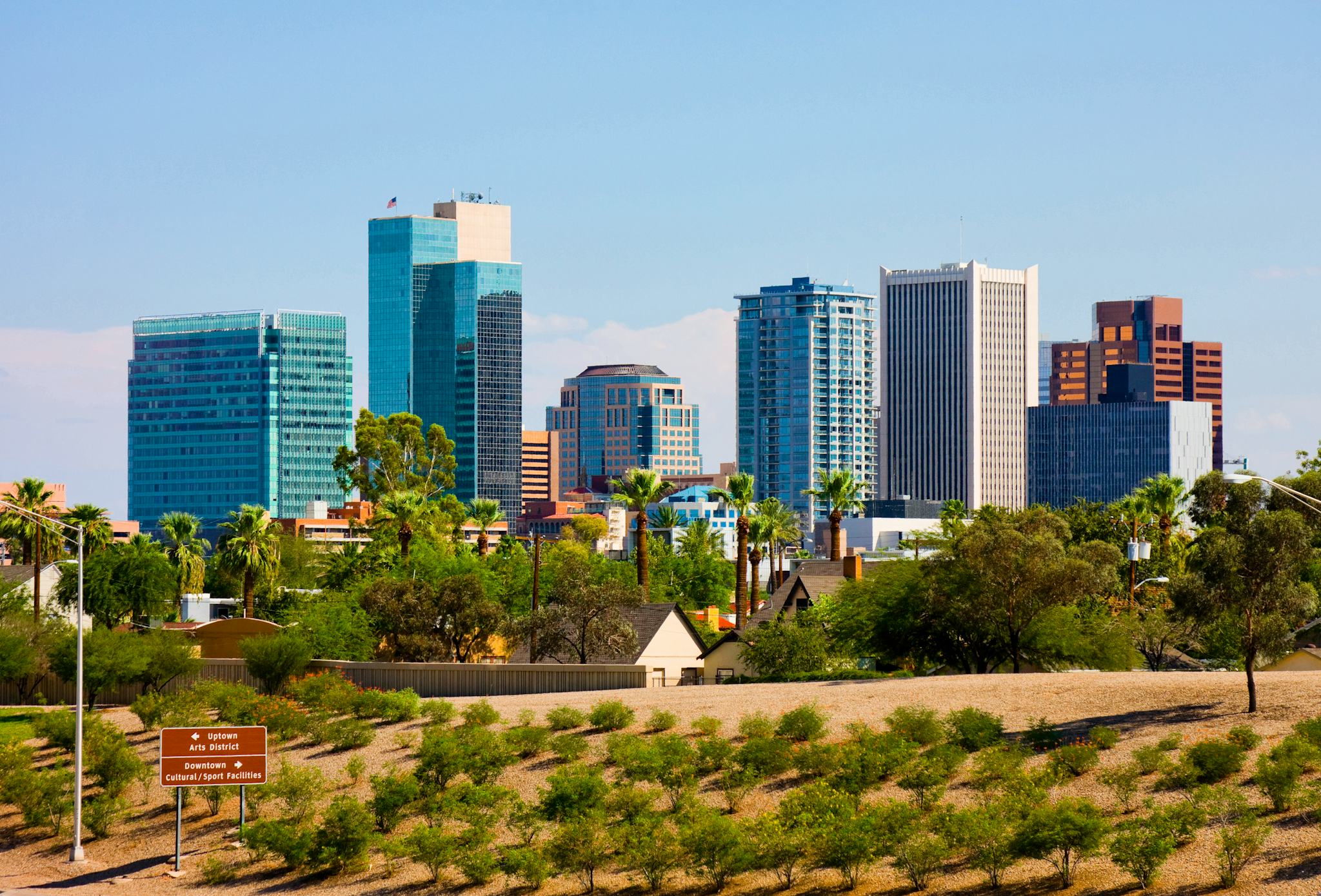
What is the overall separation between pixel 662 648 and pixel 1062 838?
42.1m

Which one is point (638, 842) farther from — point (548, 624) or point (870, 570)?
point (870, 570)

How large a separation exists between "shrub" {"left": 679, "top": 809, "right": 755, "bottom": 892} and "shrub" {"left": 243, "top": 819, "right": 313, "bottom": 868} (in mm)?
9431

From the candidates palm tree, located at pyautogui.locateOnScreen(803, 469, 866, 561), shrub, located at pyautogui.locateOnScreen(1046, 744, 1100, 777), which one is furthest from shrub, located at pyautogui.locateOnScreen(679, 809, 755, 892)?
palm tree, located at pyautogui.locateOnScreen(803, 469, 866, 561)

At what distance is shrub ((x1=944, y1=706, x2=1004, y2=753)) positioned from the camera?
43.2 meters

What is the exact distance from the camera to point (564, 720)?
1981 inches

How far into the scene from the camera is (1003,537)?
5753 centimetres

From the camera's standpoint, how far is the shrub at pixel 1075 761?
40188mm

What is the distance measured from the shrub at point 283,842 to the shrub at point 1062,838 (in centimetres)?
1658

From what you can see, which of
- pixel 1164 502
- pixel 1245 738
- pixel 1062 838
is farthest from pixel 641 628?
pixel 1164 502

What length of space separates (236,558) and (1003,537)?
5174 cm

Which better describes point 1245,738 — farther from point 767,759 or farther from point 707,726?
point 707,726

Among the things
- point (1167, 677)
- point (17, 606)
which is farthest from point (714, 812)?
point (17, 606)

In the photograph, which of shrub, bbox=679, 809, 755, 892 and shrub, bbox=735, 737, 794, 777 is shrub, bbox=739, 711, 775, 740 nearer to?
shrub, bbox=735, 737, 794, 777

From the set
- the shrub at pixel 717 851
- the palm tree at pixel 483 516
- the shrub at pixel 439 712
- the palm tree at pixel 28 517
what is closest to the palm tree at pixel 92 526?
the palm tree at pixel 28 517
